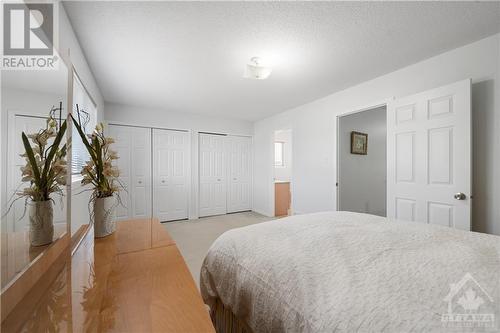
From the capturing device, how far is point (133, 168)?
161 inches

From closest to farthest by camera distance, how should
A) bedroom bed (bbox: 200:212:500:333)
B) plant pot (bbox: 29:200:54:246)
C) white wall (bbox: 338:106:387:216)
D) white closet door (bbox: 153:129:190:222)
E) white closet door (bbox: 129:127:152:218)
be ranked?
1. bedroom bed (bbox: 200:212:500:333)
2. plant pot (bbox: 29:200:54:246)
3. white wall (bbox: 338:106:387:216)
4. white closet door (bbox: 129:127:152:218)
5. white closet door (bbox: 153:129:190:222)

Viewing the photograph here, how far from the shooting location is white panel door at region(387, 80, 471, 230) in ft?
6.22

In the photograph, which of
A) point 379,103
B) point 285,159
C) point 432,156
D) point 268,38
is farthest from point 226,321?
point 285,159

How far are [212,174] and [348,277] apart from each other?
4297 mm

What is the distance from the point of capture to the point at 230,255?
119cm

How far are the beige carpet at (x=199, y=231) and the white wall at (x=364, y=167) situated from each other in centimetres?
191

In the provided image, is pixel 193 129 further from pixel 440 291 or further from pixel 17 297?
pixel 440 291

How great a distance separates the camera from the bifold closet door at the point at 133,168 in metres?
3.96

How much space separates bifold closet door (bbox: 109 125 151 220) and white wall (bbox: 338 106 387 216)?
374 centimetres

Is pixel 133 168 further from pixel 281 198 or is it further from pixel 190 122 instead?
pixel 281 198

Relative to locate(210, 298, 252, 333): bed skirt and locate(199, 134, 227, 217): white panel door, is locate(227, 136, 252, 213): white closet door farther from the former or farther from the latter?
locate(210, 298, 252, 333): bed skirt

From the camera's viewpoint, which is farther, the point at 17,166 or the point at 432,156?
the point at 432,156

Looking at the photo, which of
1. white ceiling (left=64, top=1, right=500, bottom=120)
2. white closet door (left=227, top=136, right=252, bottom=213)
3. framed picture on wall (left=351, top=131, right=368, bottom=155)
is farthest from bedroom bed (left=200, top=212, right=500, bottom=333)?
white closet door (left=227, top=136, right=252, bottom=213)

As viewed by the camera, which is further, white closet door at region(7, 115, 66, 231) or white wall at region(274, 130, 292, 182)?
white wall at region(274, 130, 292, 182)
